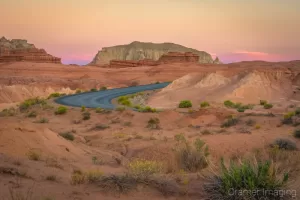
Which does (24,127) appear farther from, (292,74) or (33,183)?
(292,74)

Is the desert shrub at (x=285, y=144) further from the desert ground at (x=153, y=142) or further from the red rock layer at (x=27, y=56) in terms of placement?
the red rock layer at (x=27, y=56)

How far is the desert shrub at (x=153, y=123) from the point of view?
2431cm

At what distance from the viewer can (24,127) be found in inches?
555

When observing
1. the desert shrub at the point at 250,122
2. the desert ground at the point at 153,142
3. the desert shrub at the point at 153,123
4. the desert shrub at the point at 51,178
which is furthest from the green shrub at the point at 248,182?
the desert shrub at the point at 153,123

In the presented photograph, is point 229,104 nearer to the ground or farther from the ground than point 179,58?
nearer to the ground

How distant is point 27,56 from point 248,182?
4371 inches

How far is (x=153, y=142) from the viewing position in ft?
56.7

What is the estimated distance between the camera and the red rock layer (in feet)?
356

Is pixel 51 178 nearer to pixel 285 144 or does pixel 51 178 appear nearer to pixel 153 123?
pixel 285 144

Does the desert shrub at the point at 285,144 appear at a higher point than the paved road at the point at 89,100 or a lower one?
higher

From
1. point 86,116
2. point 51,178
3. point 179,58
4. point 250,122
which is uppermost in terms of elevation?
point 179,58

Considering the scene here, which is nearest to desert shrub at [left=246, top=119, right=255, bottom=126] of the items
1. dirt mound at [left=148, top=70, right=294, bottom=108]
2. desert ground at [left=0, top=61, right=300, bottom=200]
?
desert ground at [left=0, top=61, right=300, bottom=200]

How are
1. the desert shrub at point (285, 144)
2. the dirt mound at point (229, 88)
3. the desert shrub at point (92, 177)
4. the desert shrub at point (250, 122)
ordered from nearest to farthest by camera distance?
the desert shrub at point (92, 177), the desert shrub at point (285, 144), the desert shrub at point (250, 122), the dirt mound at point (229, 88)

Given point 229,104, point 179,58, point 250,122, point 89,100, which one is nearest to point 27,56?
point 179,58
